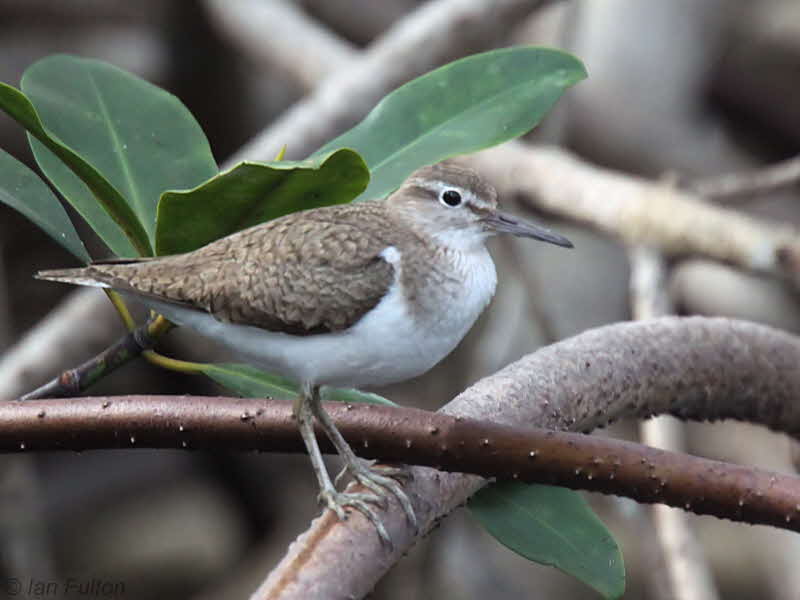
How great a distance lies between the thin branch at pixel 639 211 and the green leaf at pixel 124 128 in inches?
70.2

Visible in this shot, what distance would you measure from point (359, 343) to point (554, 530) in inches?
13.7

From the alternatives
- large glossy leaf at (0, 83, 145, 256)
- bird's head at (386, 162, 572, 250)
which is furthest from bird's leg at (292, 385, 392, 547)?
bird's head at (386, 162, 572, 250)

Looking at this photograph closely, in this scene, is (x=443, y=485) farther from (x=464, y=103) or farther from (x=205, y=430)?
(x=464, y=103)

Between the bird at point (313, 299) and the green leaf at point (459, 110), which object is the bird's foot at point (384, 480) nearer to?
Result: the bird at point (313, 299)

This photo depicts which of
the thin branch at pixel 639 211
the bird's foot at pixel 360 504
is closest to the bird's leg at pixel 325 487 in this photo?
the bird's foot at pixel 360 504

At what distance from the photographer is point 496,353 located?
13.7ft

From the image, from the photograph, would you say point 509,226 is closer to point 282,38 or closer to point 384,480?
point 384,480

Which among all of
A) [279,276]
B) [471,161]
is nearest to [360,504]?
[279,276]

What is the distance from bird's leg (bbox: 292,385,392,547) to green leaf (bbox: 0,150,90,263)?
0.39 m

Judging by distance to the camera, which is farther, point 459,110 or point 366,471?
point 459,110

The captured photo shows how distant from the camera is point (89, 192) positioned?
5.84 ft

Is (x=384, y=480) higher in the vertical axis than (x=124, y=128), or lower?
lower

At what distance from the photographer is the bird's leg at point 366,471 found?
1.47 meters

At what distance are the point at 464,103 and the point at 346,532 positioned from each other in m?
0.75
